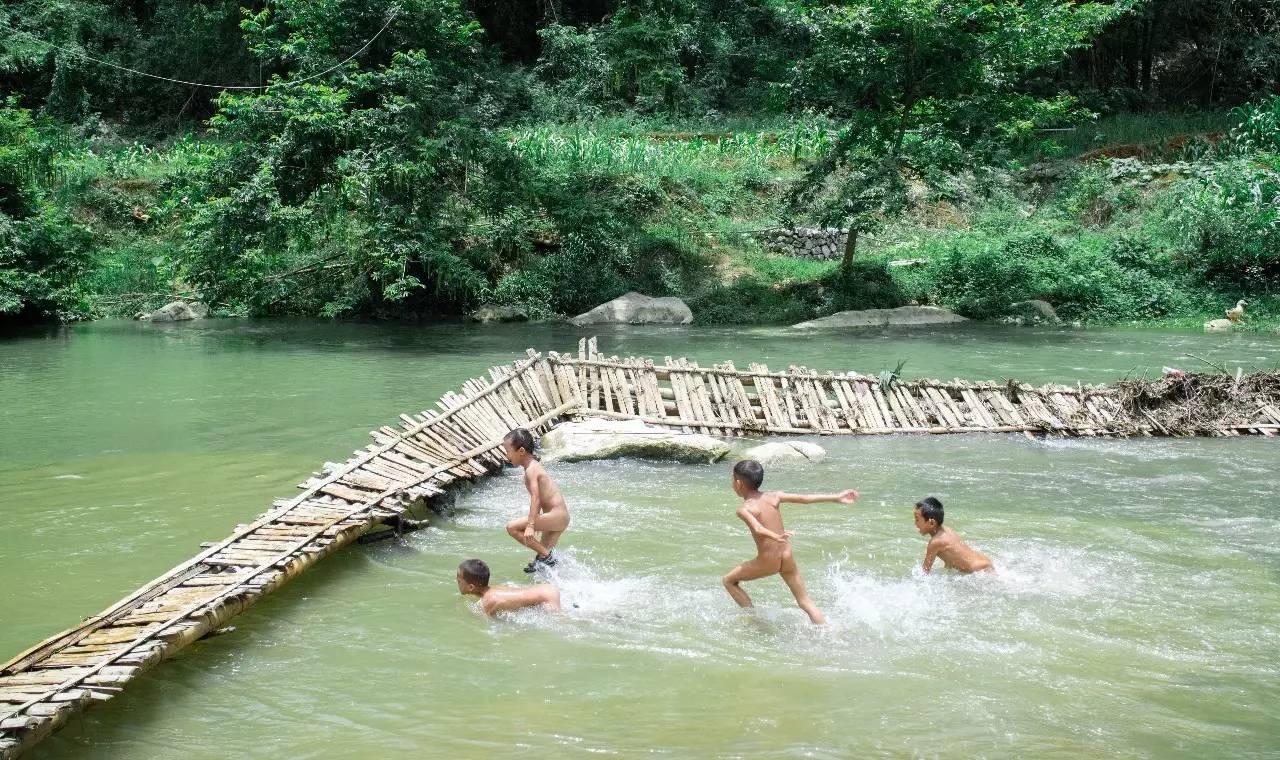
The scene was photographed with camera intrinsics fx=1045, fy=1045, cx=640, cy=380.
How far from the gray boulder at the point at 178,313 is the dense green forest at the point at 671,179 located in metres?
0.92

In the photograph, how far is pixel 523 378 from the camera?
36.4 feet

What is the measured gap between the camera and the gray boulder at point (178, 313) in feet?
75.7

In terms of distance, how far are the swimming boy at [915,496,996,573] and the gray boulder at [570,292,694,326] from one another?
629 inches

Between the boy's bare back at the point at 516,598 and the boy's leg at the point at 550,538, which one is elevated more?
the boy's leg at the point at 550,538

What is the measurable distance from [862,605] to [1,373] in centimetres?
1424

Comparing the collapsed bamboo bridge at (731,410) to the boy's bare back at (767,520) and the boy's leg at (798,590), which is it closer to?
the boy's bare back at (767,520)

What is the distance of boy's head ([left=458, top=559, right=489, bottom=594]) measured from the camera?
5844 millimetres

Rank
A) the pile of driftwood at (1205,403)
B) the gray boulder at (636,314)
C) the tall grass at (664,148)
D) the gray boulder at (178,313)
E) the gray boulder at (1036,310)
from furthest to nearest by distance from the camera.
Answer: the tall grass at (664,148)
the gray boulder at (178,313)
the gray boulder at (636,314)
the gray boulder at (1036,310)
the pile of driftwood at (1205,403)

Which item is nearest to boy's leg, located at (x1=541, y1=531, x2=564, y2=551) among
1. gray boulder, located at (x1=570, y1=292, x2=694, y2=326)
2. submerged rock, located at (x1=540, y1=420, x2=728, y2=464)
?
submerged rock, located at (x1=540, y1=420, x2=728, y2=464)

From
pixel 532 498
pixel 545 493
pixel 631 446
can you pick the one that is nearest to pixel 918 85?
pixel 631 446

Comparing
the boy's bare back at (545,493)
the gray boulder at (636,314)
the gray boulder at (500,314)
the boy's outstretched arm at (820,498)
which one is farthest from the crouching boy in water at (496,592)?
the gray boulder at (500,314)

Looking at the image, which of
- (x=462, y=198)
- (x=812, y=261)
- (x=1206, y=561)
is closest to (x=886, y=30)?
(x=812, y=261)

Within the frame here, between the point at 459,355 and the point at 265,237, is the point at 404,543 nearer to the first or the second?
the point at 459,355

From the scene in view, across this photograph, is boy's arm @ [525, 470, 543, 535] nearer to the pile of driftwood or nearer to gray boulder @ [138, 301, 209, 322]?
the pile of driftwood
